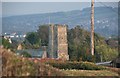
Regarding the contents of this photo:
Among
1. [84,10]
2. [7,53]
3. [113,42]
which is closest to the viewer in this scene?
[7,53]

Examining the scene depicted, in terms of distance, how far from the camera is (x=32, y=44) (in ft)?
228

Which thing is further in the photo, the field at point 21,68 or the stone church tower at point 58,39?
the stone church tower at point 58,39

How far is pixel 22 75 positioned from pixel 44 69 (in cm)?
56

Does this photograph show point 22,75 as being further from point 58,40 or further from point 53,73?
point 58,40

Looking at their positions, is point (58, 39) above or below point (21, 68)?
above

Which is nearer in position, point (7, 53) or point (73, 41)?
point (7, 53)

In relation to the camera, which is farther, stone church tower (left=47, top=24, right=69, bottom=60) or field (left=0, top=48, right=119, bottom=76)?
stone church tower (left=47, top=24, right=69, bottom=60)

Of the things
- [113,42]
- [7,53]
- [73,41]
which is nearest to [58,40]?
[73,41]

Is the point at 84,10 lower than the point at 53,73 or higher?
higher

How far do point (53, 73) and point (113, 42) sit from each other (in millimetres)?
65701

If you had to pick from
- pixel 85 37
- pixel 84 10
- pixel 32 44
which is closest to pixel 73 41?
pixel 85 37

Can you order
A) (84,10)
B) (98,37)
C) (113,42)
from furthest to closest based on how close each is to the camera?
(84,10) < (113,42) < (98,37)

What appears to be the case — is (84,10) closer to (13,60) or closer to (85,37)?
(85,37)

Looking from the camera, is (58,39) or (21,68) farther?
(58,39)
